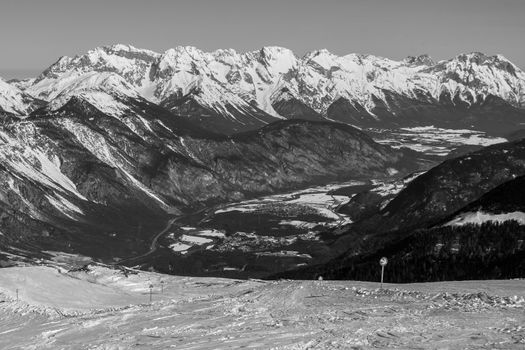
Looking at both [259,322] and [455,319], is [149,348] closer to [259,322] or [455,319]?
[259,322]

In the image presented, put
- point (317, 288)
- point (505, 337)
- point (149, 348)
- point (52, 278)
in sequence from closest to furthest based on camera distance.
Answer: point (505, 337)
point (149, 348)
point (317, 288)
point (52, 278)

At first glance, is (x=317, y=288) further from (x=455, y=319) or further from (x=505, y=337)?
(x=505, y=337)

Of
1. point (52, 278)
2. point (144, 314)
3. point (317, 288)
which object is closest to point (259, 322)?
point (317, 288)

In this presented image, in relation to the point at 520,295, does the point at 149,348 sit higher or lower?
lower

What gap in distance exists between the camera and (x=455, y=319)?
218ft

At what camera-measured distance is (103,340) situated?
78.4 metres

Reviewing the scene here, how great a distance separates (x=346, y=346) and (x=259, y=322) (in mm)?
15641

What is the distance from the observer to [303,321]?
72250mm

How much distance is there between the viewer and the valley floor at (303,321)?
205 feet

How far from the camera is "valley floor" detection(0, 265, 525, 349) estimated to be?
6241cm

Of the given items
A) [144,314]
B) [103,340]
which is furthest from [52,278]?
[103,340]

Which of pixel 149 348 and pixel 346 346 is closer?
pixel 346 346

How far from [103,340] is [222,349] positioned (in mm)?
17291

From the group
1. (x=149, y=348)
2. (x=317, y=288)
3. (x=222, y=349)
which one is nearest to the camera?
(x=222, y=349)
